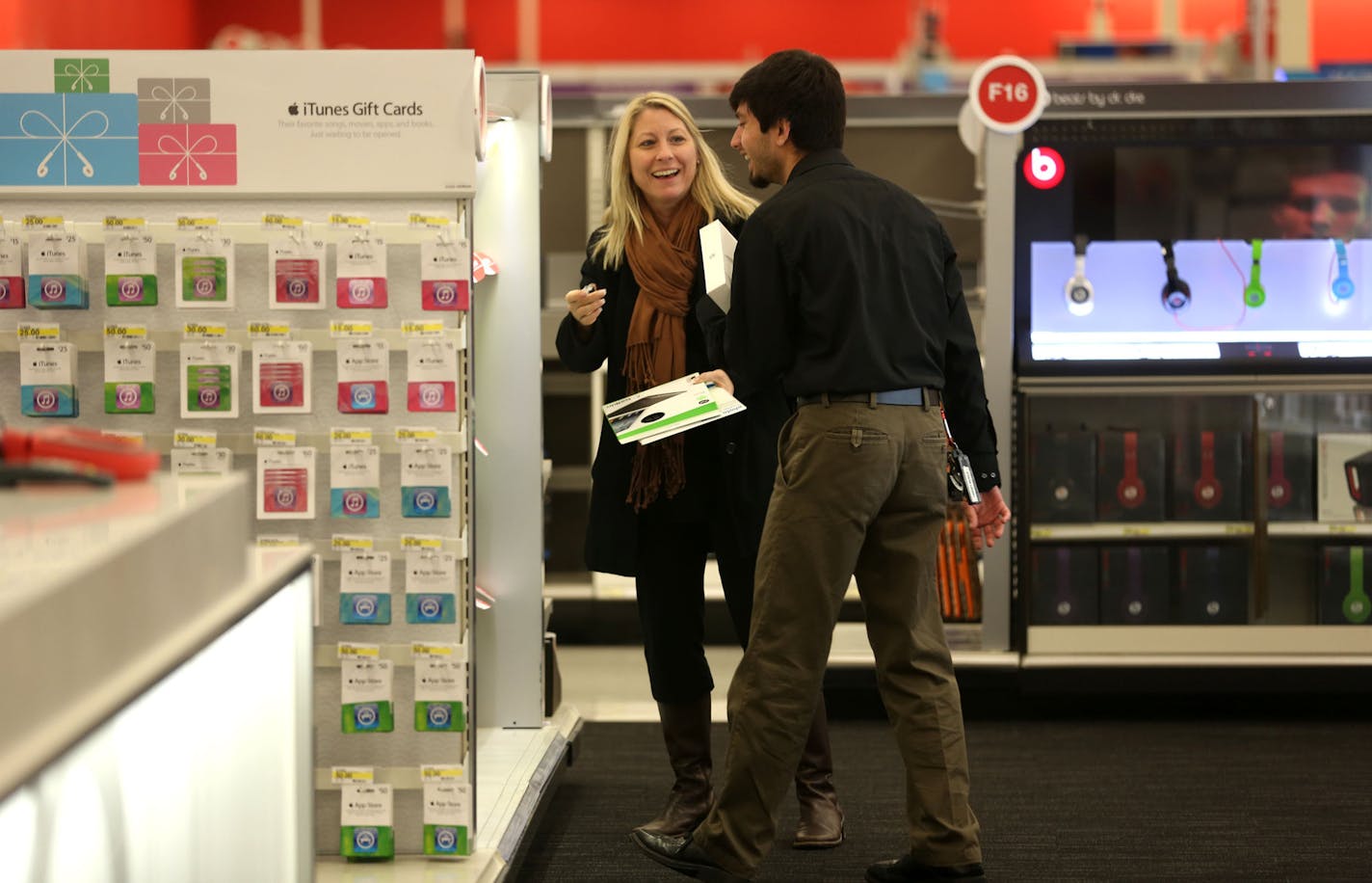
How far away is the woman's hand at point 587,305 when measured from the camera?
332cm

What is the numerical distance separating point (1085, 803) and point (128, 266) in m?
2.56

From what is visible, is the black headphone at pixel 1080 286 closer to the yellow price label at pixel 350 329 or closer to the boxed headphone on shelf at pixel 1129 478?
the boxed headphone on shelf at pixel 1129 478

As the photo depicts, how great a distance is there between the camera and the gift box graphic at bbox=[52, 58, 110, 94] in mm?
2725

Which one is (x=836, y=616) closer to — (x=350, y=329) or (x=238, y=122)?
(x=350, y=329)

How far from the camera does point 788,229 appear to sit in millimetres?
2877

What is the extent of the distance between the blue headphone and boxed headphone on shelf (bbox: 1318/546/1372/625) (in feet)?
2.69

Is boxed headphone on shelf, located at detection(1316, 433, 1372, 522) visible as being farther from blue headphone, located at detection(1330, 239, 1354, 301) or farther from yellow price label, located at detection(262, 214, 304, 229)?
yellow price label, located at detection(262, 214, 304, 229)

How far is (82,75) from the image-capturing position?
273cm

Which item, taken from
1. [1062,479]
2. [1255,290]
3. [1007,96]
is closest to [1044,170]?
[1007,96]

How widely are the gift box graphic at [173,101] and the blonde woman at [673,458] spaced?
926mm

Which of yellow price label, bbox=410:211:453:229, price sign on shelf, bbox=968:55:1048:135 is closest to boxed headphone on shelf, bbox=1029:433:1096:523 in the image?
price sign on shelf, bbox=968:55:1048:135

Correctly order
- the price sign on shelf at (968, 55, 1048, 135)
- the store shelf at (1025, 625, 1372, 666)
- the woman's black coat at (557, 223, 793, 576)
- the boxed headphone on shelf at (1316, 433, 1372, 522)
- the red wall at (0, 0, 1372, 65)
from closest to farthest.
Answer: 1. the woman's black coat at (557, 223, 793, 576)
2. the price sign on shelf at (968, 55, 1048, 135)
3. the store shelf at (1025, 625, 1372, 666)
4. the boxed headphone on shelf at (1316, 433, 1372, 522)
5. the red wall at (0, 0, 1372, 65)

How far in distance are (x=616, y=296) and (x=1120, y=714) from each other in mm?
2361

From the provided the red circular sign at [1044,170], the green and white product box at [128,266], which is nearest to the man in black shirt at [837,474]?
the green and white product box at [128,266]
